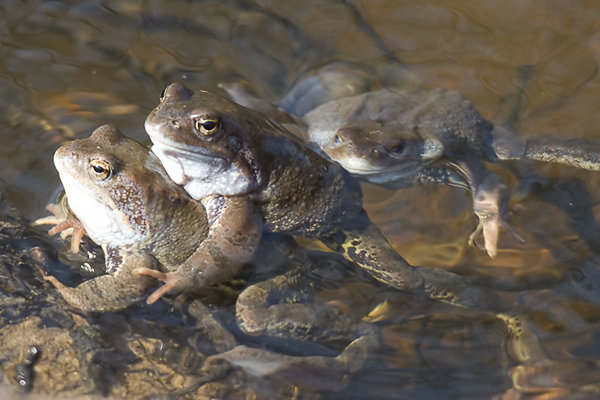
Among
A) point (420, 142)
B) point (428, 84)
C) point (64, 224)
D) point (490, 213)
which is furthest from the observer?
point (428, 84)

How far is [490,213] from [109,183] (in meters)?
3.01

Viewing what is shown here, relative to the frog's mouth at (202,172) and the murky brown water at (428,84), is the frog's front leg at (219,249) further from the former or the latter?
the murky brown water at (428,84)

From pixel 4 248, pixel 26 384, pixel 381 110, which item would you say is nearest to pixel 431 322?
pixel 381 110

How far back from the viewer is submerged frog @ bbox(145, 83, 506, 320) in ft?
13.5

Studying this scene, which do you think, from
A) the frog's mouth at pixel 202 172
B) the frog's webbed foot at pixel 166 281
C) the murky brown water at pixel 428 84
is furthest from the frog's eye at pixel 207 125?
the murky brown water at pixel 428 84

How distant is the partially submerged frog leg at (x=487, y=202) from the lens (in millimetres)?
5074

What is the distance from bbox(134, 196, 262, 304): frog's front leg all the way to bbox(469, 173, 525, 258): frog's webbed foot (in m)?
1.92

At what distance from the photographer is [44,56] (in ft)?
20.3

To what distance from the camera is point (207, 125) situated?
4.09 metres

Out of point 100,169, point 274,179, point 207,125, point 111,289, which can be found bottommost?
point 111,289

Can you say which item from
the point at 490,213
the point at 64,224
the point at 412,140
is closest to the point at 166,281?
the point at 64,224

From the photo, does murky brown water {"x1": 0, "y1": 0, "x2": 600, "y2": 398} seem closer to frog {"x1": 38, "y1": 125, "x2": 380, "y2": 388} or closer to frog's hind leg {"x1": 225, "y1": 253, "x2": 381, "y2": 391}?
frog's hind leg {"x1": 225, "y1": 253, "x2": 381, "y2": 391}

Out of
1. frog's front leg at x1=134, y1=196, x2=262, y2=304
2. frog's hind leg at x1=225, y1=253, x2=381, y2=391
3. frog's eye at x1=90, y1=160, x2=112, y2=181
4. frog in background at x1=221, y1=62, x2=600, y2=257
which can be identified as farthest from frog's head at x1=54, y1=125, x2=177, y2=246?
frog in background at x1=221, y1=62, x2=600, y2=257

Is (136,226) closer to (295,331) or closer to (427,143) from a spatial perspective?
(295,331)
